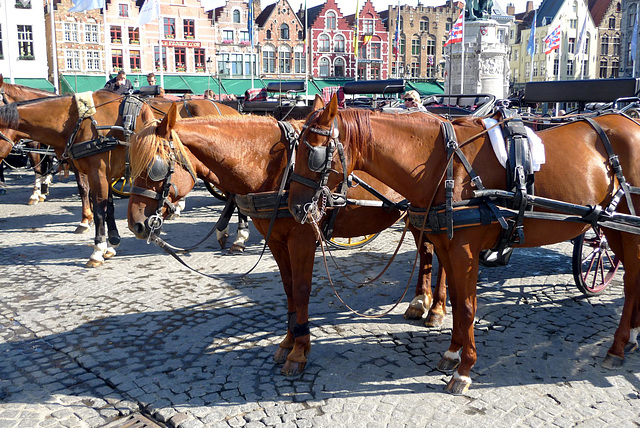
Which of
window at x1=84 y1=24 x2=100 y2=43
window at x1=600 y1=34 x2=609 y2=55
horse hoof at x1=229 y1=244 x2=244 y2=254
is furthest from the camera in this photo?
window at x1=600 y1=34 x2=609 y2=55

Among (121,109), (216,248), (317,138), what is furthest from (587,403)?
(121,109)

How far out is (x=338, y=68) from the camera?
53969mm

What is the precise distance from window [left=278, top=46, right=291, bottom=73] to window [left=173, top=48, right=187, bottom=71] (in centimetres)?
906

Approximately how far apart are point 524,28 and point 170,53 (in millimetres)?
43816

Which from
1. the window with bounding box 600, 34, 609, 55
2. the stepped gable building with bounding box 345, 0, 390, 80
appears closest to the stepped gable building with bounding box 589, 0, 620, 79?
the window with bounding box 600, 34, 609, 55

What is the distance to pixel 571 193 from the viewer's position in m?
3.96

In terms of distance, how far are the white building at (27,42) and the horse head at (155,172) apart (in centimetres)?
3463

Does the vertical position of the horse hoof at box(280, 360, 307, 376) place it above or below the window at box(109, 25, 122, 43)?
below

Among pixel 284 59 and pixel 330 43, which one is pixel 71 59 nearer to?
pixel 284 59

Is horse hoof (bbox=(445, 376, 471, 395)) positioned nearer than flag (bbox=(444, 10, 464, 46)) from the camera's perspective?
Yes

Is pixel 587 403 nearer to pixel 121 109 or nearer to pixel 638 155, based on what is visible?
pixel 638 155

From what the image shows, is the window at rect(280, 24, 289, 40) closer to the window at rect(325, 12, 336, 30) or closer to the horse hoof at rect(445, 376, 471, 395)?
the window at rect(325, 12, 336, 30)

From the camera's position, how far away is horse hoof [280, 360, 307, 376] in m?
4.10

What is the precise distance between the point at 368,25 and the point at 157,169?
55.8 m
